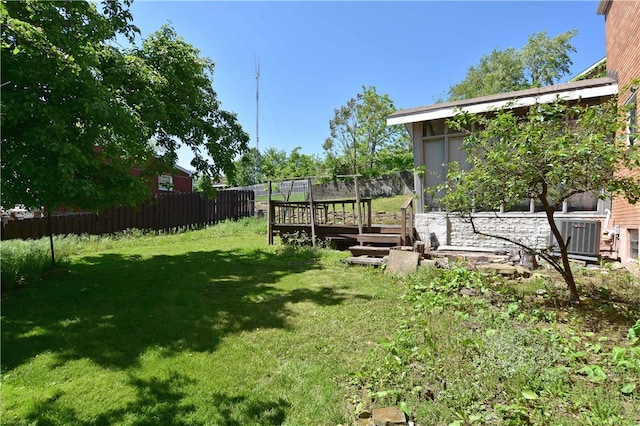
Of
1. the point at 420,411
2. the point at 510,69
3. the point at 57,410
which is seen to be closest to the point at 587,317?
the point at 420,411

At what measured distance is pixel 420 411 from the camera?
89.4 inches

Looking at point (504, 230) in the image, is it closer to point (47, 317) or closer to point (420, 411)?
point (420, 411)

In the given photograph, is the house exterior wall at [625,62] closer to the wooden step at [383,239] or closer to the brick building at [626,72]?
the brick building at [626,72]

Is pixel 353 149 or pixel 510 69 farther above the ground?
pixel 510 69

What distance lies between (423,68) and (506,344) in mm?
22386

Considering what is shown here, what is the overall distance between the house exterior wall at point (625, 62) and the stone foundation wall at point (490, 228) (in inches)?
32.5

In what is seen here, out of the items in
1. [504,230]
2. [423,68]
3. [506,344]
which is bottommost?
[506,344]

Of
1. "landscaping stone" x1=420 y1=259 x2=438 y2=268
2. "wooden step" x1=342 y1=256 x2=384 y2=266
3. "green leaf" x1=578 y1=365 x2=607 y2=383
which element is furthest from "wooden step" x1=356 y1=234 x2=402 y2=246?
"green leaf" x1=578 y1=365 x2=607 y2=383

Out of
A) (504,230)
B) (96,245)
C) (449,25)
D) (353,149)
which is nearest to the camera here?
(504,230)

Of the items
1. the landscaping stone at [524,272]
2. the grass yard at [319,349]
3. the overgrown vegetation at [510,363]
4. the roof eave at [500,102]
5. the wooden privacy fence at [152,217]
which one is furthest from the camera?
the wooden privacy fence at [152,217]

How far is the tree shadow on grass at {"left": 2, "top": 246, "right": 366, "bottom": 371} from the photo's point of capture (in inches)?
137

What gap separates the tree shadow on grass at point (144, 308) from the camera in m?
3.47

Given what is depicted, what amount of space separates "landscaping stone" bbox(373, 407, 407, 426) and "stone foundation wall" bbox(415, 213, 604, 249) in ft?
16.9

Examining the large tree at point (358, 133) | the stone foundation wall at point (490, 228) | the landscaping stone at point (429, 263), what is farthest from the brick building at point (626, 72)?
the large tree at point (358, 133)
